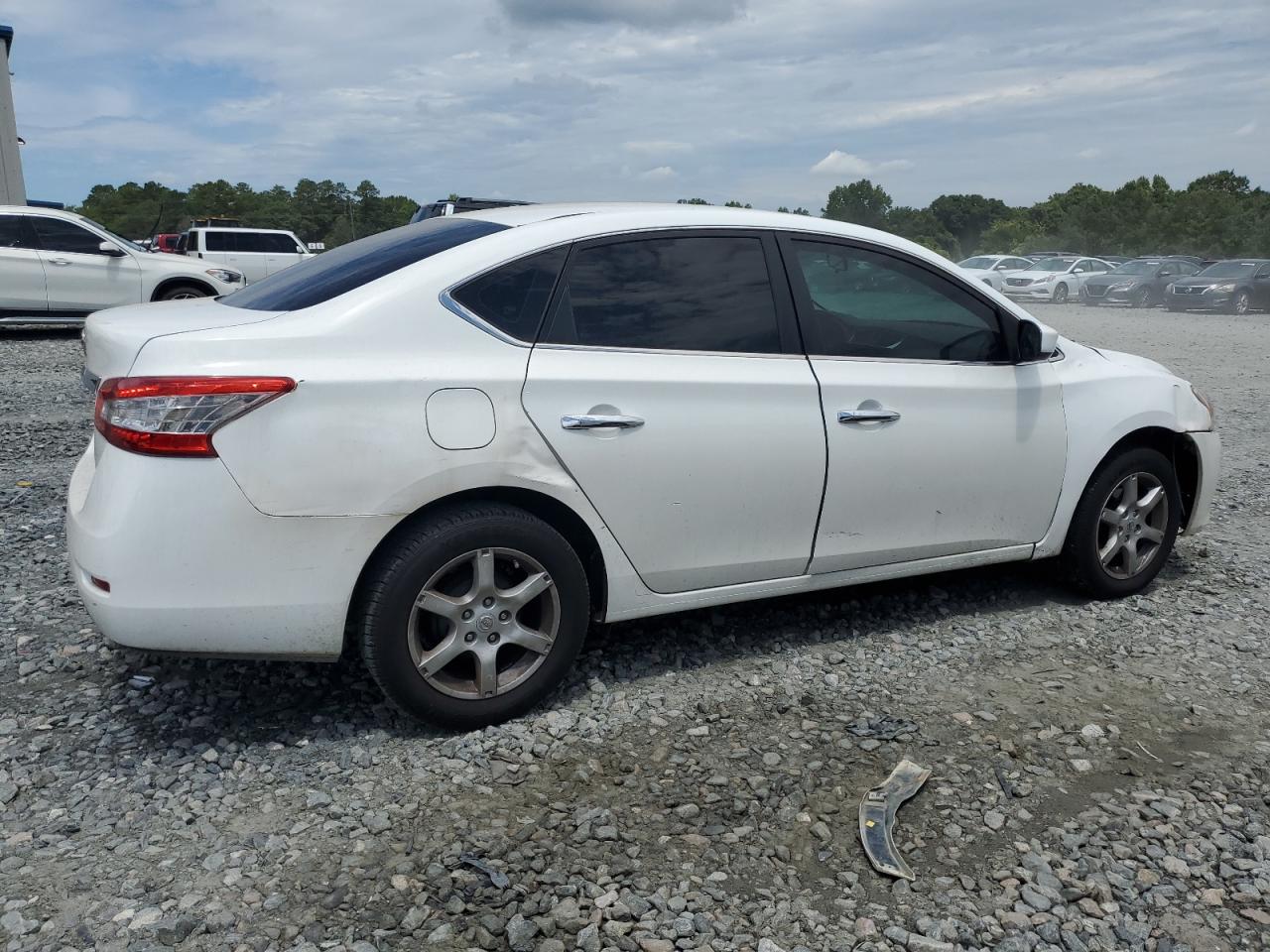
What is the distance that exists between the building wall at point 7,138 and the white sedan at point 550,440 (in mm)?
25506

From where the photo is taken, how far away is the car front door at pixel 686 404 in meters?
3.54

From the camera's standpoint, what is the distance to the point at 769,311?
395cm

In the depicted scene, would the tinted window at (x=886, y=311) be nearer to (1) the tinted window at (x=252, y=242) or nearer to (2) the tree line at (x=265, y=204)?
(1) the tinted window at (x=252, y=242)

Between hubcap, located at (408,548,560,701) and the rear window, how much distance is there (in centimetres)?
99

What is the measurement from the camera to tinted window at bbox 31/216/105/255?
14008 mm

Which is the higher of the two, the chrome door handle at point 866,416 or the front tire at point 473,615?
the chrome door handle at point 866,416

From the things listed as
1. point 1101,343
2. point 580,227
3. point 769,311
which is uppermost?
point 580,227

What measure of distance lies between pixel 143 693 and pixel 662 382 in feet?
6.93

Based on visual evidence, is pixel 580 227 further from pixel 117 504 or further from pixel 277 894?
pixel 277 894

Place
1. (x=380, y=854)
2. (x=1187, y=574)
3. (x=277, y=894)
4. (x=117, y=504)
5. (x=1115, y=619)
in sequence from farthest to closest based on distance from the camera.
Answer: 1. (x=1187, y=574)
2. (x=1115, y=619)
3. (x=117, y=504)
4. (x=380, y=854)
5. (x=277, y=894)

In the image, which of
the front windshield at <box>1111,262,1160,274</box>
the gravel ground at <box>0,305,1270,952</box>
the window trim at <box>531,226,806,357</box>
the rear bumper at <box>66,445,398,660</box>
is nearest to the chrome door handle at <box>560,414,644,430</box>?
the window trim at <box>531,226,806,357</box>

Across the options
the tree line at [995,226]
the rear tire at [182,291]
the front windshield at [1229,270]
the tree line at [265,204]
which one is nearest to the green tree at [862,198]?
the tree line at [995,226]

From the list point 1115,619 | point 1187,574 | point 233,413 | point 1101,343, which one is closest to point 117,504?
point 233,413

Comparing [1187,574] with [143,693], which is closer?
[143,693]
